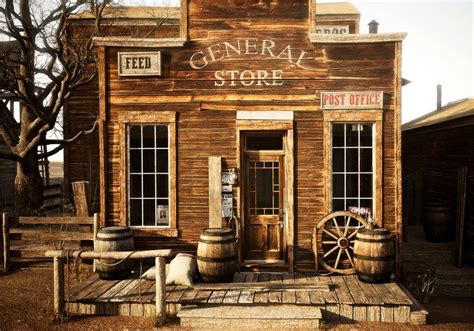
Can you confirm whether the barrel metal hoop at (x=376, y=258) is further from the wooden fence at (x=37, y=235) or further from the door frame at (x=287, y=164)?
the wooden fence at (x=37, y=235)

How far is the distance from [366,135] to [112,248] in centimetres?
551

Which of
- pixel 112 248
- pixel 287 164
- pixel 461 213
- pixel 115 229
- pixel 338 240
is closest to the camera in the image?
pixel 112 248

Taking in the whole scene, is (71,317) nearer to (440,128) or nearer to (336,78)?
(336,78)

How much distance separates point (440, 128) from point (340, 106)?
604 cm

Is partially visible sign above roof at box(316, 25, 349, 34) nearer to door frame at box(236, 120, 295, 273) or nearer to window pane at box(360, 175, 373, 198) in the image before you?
door frame at box(236, 120, 295, 273)

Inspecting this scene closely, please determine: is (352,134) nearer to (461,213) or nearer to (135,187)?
(461,213)

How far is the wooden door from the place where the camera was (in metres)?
8.09

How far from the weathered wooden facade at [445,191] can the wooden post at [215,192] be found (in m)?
4.52

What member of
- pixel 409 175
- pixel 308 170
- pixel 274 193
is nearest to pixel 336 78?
pixel 308 170

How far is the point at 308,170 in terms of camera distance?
7898 mm

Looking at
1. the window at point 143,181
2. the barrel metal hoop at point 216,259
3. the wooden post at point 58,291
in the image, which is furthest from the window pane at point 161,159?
the wooden post at point 58,291

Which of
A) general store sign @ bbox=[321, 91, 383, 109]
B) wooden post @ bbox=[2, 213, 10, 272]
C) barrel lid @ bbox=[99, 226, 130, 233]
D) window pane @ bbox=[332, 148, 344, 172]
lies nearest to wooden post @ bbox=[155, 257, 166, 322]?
barrel lid @ bbox=[99, 226, 130, 233]

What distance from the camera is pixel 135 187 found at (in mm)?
8312

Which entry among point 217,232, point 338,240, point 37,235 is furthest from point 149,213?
point 338,240
